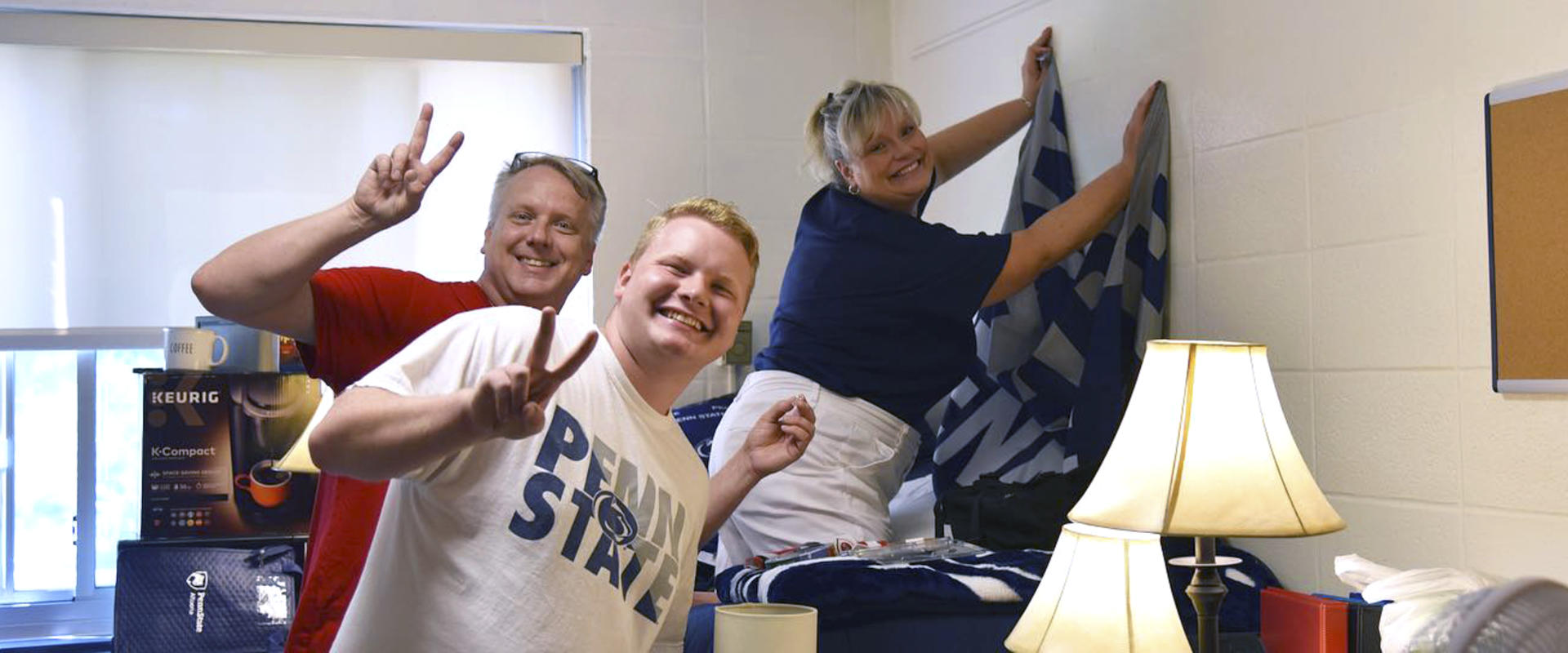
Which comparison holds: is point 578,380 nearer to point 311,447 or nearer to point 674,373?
point 674,373

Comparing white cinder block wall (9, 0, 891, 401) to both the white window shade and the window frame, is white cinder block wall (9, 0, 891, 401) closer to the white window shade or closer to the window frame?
the white window shade

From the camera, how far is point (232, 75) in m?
3.86

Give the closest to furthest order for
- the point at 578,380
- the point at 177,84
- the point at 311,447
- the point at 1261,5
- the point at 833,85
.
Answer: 1. the point at 311,447
2. the point at 578,380
3. the point at 1261,5
4. the point at 177,84
5. the point at 833,85

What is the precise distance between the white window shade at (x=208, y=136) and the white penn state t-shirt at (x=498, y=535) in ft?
7.65

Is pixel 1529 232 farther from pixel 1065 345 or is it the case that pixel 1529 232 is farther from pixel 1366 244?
pixel 1065 345

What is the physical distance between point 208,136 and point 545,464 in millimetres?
2684

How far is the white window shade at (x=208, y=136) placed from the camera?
147 inches

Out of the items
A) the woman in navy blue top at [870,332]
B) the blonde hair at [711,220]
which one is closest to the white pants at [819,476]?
the woman in navy blue top at [870,332]

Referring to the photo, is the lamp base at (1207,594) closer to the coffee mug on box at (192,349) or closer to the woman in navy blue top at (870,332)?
the woman in navy blue top at (870,332)

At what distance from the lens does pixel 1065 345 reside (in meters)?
2.99

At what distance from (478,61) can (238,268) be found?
92.1 inches

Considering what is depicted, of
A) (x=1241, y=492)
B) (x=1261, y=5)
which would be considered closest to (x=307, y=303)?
(x=1241, y=492)

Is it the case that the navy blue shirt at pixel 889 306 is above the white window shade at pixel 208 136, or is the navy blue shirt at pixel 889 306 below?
below

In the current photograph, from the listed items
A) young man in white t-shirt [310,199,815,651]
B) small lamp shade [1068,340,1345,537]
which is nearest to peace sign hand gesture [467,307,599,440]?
young man in white t-shirt [310,199,815,651]
